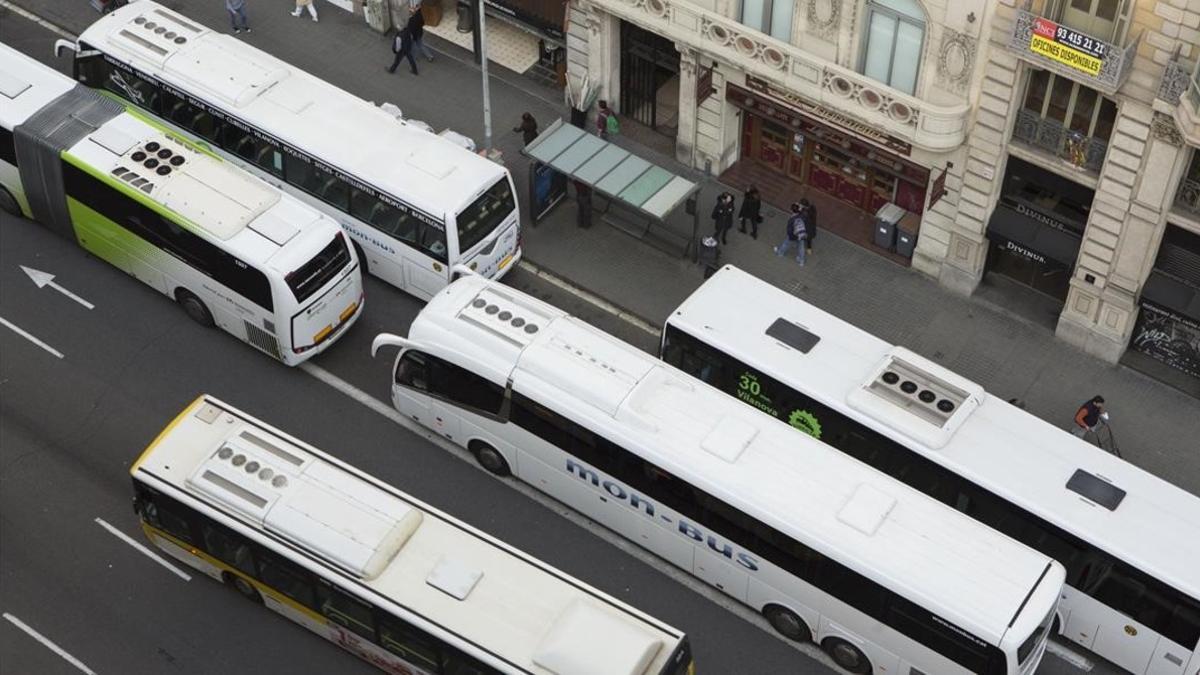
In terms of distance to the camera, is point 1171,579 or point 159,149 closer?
point 1171,579

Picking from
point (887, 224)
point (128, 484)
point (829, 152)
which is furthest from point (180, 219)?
point (887, 224)

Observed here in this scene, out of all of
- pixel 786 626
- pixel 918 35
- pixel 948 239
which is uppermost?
pixel 918 35

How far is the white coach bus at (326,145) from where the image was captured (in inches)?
1667

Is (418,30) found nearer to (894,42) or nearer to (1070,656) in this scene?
(894,42)

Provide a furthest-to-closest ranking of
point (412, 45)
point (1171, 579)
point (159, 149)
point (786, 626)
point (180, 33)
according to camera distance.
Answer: point (412, 45) → point (180, 33) → point (159, 149) → point (786, 626) → point (1171, 579)

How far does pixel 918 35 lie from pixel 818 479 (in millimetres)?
12679

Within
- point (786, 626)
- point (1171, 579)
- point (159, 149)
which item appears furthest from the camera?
point (159, 149)

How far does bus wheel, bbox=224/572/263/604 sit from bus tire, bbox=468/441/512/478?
6511 mm

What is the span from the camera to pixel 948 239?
44344 millimetres

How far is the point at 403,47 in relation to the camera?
5081 centimetres

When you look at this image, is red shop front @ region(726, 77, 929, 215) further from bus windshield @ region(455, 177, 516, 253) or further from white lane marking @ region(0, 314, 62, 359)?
white lane marking @ region(0, 314, 62, 359)

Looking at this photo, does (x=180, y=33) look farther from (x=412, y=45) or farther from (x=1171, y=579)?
(x=1171, y=579)

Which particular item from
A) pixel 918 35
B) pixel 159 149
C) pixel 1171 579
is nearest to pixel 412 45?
pixel 159 149

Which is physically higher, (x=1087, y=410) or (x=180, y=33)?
(x=180, y=33)
